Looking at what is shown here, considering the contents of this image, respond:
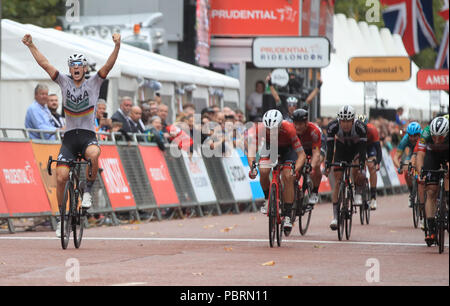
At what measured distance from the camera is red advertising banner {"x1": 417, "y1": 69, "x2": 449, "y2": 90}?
38.8m

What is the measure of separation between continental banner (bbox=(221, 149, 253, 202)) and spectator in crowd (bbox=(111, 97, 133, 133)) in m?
3.40

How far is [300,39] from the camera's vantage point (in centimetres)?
2205

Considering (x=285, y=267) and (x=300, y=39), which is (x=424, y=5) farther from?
(x=285, y=267)

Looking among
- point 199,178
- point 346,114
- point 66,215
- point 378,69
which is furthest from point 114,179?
point 378,69

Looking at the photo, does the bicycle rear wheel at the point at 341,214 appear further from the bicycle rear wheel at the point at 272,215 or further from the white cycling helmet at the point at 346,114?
the bicycle rear wheel at the point at 272,215

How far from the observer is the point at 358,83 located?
45.6 m

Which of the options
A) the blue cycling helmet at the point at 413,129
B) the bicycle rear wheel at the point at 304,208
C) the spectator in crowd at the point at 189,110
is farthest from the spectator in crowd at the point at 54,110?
the blue cycling helmet at the point at 413,129

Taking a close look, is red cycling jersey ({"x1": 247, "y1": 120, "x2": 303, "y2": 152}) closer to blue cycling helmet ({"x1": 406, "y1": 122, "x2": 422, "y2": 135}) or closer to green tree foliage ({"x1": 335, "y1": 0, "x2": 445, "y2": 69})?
blue cycling helmet ({"x1": 406, "y1": 122, "x2": 422, "y2": 135})

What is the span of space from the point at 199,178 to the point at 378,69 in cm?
859

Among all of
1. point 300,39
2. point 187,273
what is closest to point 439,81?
point 300,39

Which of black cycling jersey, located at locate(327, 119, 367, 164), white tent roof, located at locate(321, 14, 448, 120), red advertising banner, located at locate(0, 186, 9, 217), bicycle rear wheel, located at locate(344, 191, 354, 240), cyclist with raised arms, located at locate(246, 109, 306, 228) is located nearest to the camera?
cyclist with raised arms, located at locate(246, 109, 306, 228)

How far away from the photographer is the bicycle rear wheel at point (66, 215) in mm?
13602

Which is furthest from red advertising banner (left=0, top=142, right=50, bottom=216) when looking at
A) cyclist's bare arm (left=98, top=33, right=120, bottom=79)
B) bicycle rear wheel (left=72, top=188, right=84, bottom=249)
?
cyclist's bare arm (left=98, top=33, right=120, bottom=79)

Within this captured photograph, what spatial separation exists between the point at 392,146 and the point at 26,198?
21.9 meters
